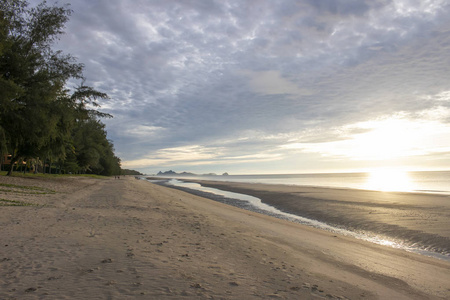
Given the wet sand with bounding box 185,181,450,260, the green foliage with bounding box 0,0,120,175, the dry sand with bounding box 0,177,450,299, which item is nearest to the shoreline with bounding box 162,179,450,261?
the wet sand with bounding box 185,181,450,260

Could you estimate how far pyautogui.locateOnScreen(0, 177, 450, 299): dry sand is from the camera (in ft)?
14.3

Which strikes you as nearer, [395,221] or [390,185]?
[395,221]

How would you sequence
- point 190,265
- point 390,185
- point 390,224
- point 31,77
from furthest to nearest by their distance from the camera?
point 390,185, point 31,77, point 390,224, point 190,265

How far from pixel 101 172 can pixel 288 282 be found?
104 m

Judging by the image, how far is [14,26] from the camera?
69.0ft

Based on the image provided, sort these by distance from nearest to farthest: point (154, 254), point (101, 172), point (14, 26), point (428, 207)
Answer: point (154, 254) → point (428, 207) → point (14, 26) → point (101, 172)

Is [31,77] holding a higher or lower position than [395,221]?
higher

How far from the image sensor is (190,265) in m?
5.59

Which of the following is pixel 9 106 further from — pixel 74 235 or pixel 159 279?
pixel 159 279

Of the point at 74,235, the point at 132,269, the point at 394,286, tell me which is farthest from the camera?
the point at 74,235

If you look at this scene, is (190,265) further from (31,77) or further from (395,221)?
(31,77)

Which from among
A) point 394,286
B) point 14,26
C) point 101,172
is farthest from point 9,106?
point 101,172

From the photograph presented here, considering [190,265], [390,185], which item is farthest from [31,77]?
[390,185]

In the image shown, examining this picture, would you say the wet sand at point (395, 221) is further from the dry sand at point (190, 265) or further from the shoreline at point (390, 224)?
the dry sand at point (190, 265)
